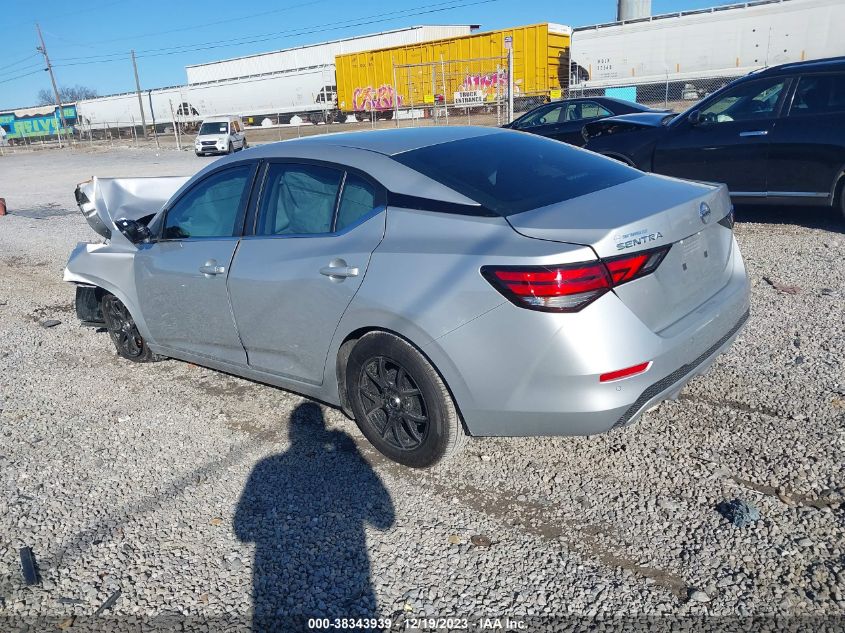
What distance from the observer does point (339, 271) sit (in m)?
3.28

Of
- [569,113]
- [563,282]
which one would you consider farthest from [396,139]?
[569,113]

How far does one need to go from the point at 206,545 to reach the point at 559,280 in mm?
1911

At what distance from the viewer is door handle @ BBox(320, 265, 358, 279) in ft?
10.6

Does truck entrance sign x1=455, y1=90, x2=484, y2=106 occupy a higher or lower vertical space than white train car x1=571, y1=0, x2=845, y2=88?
lower

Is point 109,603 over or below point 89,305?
below

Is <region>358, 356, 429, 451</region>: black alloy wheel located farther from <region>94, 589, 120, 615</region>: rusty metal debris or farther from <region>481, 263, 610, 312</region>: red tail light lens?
<region>94, 589, 120, 615</region>: rusty metal debris

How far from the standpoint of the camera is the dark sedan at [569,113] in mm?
11133

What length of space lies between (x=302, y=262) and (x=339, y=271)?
12.2 inches

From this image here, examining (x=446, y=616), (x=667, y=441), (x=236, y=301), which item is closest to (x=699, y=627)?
(x=446, y=616)

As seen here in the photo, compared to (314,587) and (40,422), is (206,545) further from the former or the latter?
(40,422)

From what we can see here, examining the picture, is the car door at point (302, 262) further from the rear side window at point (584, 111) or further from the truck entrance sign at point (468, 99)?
the truck entrance sign at point (468, 99)

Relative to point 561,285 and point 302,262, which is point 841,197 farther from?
point 302,262

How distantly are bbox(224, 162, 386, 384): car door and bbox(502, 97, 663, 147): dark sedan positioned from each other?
8.03 meters

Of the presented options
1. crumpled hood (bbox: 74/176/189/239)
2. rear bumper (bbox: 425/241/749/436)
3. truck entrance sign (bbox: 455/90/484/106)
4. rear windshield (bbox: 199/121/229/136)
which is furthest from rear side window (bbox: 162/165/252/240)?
rear windshield (bbox: 199/121/229/136)
